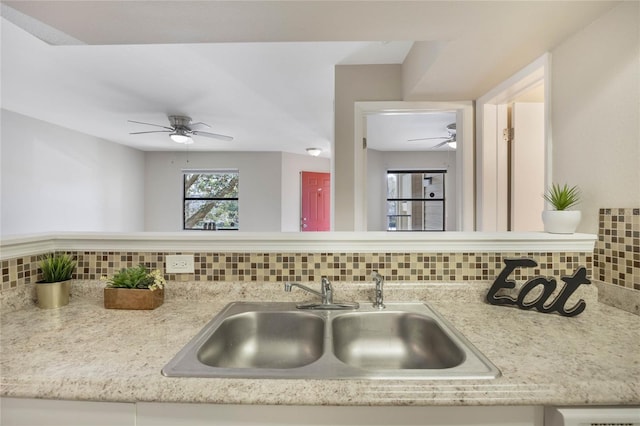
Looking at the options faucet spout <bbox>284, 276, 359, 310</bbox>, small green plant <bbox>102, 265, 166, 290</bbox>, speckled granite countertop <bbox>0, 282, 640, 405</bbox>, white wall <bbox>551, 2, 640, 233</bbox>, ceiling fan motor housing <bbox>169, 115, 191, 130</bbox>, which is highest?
ceiling fan motor housing <bbox>169, 115, 191, 130</bbox>

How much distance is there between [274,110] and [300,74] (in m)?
1.09

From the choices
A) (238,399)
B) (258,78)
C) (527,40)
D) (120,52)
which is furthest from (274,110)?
(238,399)

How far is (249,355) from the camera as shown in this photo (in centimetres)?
111

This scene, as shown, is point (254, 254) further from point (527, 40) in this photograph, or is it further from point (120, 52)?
point (120, 52)

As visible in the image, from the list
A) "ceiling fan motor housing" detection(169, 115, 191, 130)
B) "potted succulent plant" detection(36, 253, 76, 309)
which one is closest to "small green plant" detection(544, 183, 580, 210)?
"potted succulent plant" detection(36, 253, 76, 309)

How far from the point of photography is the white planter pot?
4.07ft

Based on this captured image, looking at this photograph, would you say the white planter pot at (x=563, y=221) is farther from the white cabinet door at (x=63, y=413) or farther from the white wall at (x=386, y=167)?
the white wall at (x=386, y=167)

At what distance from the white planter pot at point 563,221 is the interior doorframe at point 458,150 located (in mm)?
1035

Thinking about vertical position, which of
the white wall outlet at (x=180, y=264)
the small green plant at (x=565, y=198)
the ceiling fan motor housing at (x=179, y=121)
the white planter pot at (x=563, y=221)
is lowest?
the white wall outlet at (x=180, y=264)

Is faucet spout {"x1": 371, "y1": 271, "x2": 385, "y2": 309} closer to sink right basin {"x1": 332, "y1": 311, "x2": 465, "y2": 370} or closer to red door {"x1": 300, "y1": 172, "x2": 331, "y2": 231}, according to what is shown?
sink right basin {"x1": 332, "y1": 311, "x2": 465, "y2": 370}

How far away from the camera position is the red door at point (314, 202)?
6.49 meters

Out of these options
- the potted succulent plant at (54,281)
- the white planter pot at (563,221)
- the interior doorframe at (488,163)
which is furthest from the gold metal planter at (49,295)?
the interior doorframe at (488,163)

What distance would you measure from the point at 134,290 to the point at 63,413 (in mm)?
500

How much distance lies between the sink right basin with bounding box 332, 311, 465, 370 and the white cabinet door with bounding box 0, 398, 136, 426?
24.3 inches
